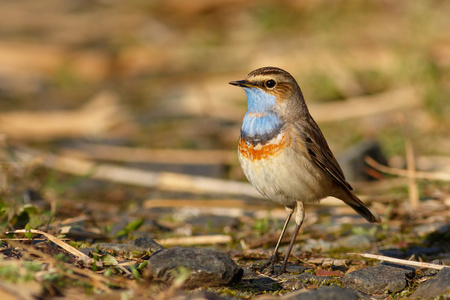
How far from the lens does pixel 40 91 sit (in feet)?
43.3

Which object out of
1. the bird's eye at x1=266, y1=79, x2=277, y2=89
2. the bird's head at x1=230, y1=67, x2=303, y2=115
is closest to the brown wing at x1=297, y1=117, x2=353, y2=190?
the bird's head at x1=230, y1=67, x2=303, y2=115

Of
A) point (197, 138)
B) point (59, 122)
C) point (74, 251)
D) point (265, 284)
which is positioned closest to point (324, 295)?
point (265, 284)

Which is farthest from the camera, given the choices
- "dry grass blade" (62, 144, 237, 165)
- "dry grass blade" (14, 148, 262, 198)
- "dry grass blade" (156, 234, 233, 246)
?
"dry grass blade" (62, 144, 237, 165)

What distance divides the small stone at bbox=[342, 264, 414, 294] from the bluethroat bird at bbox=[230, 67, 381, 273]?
0.61 metres

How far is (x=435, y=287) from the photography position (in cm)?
403

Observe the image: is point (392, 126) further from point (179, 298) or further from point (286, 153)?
point (179, 298)

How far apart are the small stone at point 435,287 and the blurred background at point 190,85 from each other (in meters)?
2.54

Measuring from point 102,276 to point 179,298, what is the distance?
488 millimetres

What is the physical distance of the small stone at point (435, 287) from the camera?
397 centimetres

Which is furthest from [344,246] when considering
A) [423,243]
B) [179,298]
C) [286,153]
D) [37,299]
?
[37,299]

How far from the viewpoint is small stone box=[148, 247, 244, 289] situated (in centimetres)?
398

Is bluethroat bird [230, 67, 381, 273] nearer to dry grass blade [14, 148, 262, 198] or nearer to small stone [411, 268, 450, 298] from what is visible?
small stone [411, 268, 450, 298]

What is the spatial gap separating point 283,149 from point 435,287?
5.33ft

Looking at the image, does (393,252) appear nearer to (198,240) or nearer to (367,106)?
(198,240)
